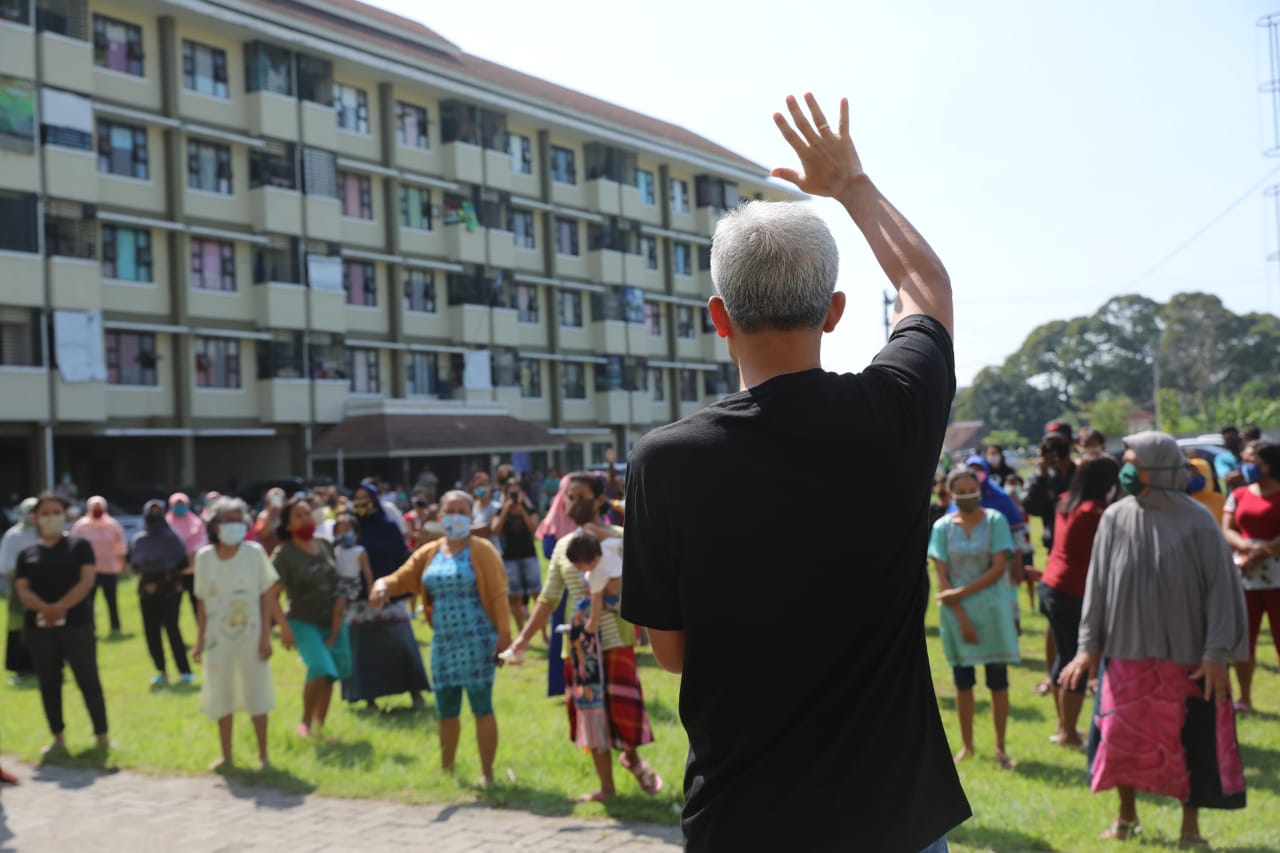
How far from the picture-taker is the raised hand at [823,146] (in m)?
2.48

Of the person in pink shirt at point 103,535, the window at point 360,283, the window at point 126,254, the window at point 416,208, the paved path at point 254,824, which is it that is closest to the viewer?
the paved path at point 254,824

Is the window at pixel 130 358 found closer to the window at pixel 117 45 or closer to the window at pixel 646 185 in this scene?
the window at pixel 117 45

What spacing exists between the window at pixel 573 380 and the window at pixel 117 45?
2092cm

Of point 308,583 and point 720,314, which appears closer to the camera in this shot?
point 720,314

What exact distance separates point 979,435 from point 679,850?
362 feet

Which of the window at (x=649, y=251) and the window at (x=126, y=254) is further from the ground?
the window at (x=649, y=251)

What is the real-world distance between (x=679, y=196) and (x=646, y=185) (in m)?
2.70

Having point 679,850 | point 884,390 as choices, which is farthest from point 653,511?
point 679,850

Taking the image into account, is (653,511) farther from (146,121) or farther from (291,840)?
(146,121)

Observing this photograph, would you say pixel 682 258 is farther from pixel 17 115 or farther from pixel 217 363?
pixel 17 115

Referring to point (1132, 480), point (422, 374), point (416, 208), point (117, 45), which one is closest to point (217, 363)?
point (422, 374)

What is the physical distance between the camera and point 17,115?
3177 centimetres

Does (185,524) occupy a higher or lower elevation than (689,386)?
lower

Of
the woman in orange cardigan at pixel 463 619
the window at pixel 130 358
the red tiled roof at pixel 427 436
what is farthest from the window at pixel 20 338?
the woman in orange cardigan at pixel 463 619
